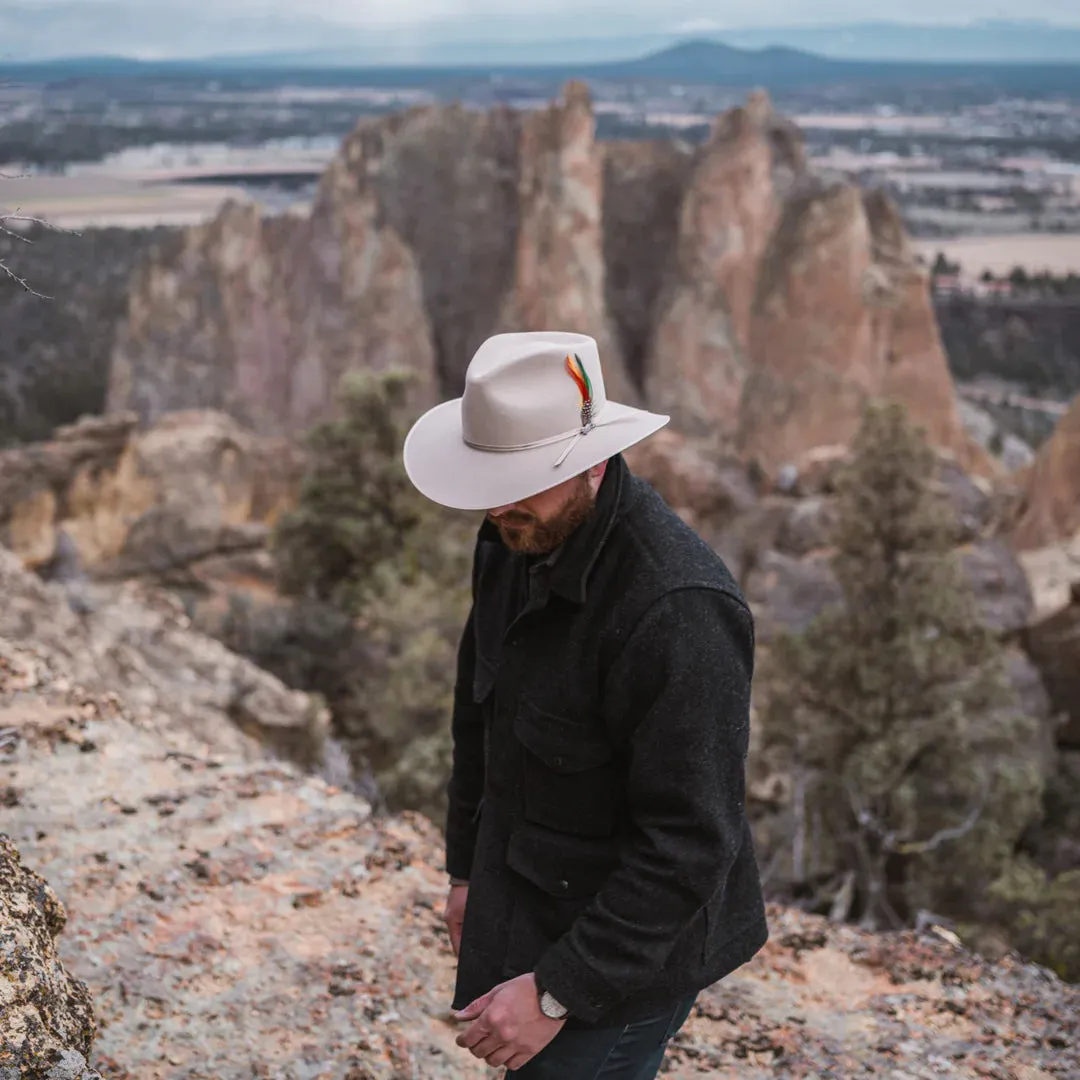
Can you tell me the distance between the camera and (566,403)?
2.01 meters


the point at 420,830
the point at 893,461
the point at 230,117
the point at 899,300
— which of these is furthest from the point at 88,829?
the point at 899,300

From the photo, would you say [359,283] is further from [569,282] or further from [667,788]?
[667,788]

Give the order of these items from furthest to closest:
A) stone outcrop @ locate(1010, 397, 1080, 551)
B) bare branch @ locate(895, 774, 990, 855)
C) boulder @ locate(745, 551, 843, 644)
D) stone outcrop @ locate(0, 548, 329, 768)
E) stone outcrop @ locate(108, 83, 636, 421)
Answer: stone outcrop @ locate(108, 83, 636, 421) → stone outcrop @ locate(1010, 397, 1080, 551) → boulder @ locate(745, 551, 843, 644) → bare branch @ locate(895, 774, 990, 855) → stone outcrop @ locate(0, 548, 329, 768)

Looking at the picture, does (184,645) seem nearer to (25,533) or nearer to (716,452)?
(25,533)

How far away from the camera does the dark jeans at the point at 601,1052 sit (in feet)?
6.91

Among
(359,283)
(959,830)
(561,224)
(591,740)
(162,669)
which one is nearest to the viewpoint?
(591,740)

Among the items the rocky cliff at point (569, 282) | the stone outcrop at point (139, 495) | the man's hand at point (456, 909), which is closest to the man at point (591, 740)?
the man's hand at point (456, 909)

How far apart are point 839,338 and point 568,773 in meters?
31.5

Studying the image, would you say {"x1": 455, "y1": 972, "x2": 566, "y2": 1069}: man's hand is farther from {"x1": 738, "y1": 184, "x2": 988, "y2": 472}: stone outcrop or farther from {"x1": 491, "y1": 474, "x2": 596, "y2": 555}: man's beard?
{"x1": 738, "y1": 184, "x2": 988, "y2": 472}: stone outcrop

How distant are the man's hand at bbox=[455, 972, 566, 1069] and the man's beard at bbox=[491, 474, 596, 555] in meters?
0.74

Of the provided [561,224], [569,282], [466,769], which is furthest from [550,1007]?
[561,224]

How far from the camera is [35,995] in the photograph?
7.25ft

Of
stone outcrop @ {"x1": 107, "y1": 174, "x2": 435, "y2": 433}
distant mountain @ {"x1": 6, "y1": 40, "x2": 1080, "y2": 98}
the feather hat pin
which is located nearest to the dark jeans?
the feather hat pin

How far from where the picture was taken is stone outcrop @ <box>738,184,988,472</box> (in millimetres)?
31875
